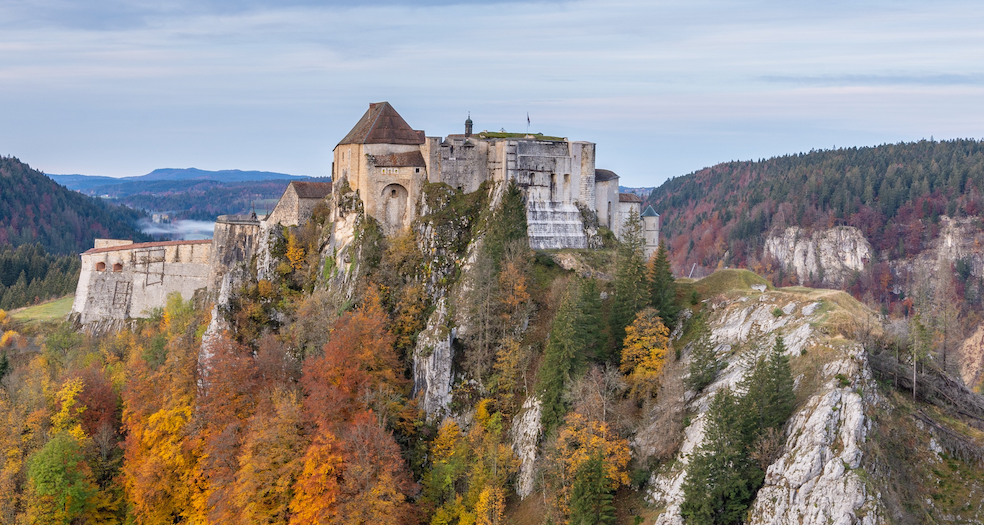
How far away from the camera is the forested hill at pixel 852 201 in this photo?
5458 inches

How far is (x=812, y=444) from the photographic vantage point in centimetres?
3656

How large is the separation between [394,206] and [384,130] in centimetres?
596

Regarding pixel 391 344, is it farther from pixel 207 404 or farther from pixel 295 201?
pixel 295 201

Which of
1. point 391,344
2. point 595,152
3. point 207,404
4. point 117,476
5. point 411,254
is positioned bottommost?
point 117,476

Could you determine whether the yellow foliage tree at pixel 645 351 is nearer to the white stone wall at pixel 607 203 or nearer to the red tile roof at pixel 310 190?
the white stone wall at pixel 607 203

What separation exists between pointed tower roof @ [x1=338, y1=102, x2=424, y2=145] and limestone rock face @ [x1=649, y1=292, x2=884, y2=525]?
31708 mm

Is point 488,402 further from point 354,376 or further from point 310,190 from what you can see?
point 310,190

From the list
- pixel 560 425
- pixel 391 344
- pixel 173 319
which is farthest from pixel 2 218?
pixel 560 425

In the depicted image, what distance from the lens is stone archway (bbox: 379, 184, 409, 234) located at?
63.7 metres

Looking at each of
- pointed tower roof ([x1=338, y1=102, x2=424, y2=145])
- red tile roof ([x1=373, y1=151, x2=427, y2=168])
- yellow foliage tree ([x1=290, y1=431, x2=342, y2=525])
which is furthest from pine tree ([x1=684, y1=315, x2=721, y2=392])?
pointed tower roof ([x1=338, y1=102, x2=424, y2=145])

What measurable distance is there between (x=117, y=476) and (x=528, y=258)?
108ft

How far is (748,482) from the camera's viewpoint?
37812 millimetres

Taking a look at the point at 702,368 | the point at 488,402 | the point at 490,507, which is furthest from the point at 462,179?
the point at 490,507

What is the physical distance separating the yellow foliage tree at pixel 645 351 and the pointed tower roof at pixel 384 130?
24741mm
